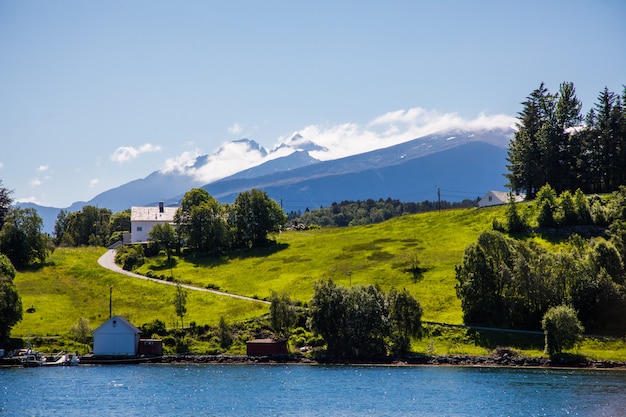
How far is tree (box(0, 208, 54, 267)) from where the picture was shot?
140625 millimetres

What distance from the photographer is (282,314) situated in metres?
101

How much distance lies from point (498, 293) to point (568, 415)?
41944mm

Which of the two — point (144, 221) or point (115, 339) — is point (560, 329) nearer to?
point (115, 339)

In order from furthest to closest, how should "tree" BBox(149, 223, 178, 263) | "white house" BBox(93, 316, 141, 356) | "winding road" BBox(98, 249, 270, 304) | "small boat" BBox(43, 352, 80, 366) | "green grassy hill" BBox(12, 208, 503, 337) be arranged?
"tree" BBox(149, 223, 178, 263), "winding road" BBox(98, 249, 270, 304), "green grassy hill" BBox(12, 208, 503, 337), "white house" BBox(93, 316, 141, 356), "small boat" BBox(43, 352, 80, 366)

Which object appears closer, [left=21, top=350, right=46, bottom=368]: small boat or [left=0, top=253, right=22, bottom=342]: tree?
[left=21, top=350, right=46, bottom=368]: small boat

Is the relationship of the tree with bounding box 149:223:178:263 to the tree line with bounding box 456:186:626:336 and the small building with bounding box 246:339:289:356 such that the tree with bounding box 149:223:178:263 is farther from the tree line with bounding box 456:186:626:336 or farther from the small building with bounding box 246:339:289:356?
the tree line with bounding box 456:186:626:336

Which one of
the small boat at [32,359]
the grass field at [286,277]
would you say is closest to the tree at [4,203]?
the grass field at [286,277]

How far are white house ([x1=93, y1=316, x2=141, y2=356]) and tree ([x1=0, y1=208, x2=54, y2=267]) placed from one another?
4837 cm

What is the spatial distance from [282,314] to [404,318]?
16.3 meters

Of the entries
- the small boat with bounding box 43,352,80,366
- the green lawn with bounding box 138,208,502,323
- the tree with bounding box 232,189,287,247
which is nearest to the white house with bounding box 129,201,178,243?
the tree with bounding box 232,189,287,247

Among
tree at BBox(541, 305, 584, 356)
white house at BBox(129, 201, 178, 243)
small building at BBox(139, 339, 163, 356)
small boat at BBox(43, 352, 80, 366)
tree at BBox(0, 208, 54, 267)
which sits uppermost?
white house at BBox(129, 201, 178, 243)

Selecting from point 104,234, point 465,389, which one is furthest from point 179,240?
point 465,389

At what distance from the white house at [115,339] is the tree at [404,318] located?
34420mm

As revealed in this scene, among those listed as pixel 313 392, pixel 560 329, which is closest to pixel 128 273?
pixel 313 392
